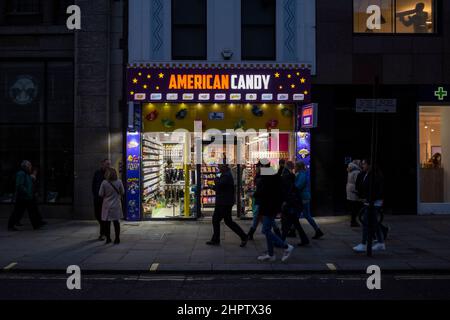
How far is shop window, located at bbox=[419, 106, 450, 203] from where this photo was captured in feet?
56.6

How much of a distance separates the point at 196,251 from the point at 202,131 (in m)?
5.73

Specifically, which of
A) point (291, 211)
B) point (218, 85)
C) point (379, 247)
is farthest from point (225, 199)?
point (218, 85)

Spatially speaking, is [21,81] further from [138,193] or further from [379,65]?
[379,65]

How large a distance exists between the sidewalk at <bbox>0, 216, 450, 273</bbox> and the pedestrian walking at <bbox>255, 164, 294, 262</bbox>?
1.25 ft

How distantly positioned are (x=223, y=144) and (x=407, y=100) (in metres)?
Answer: 5.79

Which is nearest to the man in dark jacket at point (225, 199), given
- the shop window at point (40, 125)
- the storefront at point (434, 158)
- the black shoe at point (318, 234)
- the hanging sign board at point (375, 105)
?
the black shoe at point (318, 234)

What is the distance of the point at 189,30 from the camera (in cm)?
1666

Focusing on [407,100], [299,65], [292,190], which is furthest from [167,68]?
[407,100]

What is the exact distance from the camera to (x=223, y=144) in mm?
16594

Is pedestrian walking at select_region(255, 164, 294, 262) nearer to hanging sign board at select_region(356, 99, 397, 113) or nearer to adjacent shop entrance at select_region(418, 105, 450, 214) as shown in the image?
hanging sign board at select_region(356, 99, 397, 113)

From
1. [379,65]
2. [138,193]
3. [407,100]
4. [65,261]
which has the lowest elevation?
[65,261]

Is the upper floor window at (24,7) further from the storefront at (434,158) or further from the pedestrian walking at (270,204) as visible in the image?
the storefront at (434,158)

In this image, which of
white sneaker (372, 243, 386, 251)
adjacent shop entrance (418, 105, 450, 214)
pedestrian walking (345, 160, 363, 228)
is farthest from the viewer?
adjacent shop entrance (418, 105, 450, 214)

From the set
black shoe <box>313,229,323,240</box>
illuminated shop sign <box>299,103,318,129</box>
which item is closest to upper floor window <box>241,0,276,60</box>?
illuminated shop sign <box>299,103,318,129</box>
